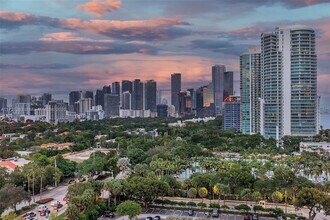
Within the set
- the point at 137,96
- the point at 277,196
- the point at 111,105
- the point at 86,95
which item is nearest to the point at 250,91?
the point at 277,196

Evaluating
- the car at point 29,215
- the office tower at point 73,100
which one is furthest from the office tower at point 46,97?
the car at point 29,215

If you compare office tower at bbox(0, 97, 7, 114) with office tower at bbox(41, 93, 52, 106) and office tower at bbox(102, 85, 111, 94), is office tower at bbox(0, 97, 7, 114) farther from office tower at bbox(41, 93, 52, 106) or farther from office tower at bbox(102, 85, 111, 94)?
office tower at bbox(102, 85, 111, 94)

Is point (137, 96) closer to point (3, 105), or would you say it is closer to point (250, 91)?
point (3, 105)

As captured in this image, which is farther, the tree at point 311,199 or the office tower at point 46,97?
the office tower at point 46,97

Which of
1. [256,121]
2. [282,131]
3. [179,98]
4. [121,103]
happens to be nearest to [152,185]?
[282,131]

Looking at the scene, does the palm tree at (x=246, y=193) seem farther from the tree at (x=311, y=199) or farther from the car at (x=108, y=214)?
the car at (x=108, y=214)

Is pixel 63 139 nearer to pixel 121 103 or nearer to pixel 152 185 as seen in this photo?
pixel 152 185
